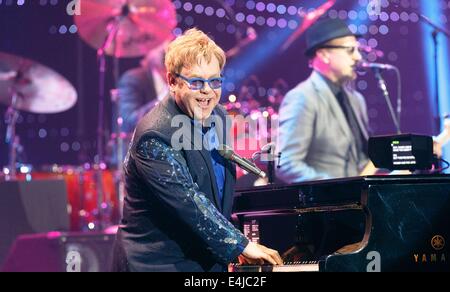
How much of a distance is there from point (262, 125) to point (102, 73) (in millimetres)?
2176

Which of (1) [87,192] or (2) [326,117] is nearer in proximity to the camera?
(2) [326,117]

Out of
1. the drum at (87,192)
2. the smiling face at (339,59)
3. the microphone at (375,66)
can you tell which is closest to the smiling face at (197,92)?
the microphone at (375,66)

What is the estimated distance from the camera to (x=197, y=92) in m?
3.47

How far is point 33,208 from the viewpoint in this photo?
24.7 ft

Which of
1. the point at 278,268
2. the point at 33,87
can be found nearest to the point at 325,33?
the point at 33,87

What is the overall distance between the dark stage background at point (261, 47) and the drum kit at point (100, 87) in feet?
0.97

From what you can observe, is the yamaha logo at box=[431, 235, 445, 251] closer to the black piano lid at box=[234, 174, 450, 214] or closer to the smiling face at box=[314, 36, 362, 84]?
the black piano lid at box=[234, 174, 450, 214]

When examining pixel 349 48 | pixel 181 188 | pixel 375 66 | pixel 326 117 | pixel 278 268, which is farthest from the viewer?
pixel 349 48

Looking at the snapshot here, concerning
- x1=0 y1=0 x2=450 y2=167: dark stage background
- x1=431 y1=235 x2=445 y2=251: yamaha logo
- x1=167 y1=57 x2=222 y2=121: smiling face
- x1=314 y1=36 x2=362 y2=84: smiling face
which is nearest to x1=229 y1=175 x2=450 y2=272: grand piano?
x1=431 y1=235 x2=445 y2=251: yamaha logo

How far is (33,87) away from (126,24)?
1177 millimetres

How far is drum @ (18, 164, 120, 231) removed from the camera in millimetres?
8203

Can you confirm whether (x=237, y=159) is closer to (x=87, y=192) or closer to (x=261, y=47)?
(x=87, y=192)

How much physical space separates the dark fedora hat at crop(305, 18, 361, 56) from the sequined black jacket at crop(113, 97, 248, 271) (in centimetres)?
419
